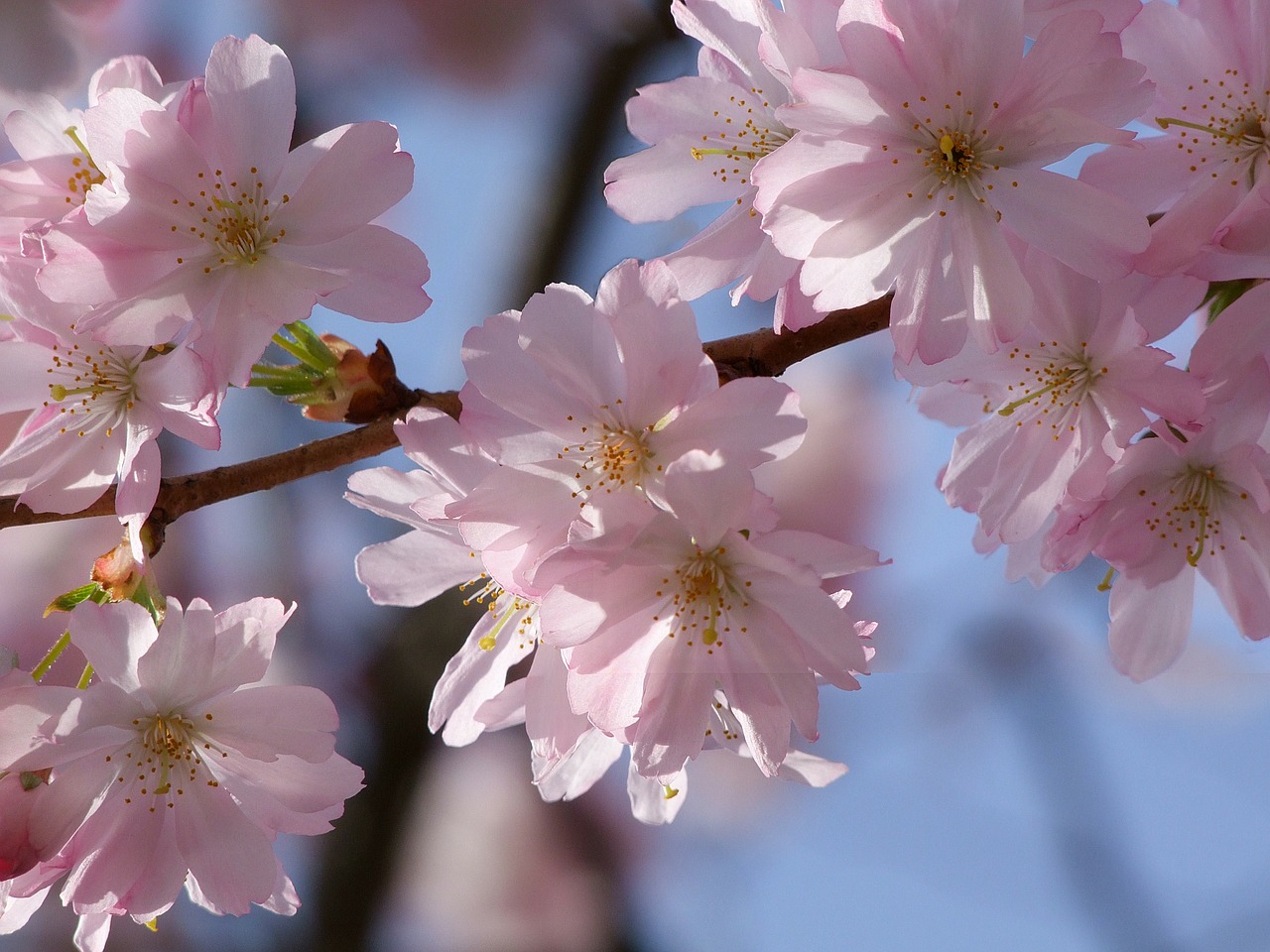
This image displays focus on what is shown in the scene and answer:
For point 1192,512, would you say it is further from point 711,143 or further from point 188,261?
point 188,261

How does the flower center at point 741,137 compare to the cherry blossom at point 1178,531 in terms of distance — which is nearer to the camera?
the cherry blossom at point 1178,531

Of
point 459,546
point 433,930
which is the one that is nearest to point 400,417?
point 459,546

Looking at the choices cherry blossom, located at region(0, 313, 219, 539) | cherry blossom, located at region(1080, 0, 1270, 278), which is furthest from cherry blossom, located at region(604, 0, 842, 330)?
cherry blossom, located at region(0, 313, 219, 539)

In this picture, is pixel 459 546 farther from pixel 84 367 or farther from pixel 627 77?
pixel 627 77

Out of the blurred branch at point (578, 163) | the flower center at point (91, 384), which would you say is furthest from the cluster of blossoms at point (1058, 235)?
the blurred branch at point (578, 163)

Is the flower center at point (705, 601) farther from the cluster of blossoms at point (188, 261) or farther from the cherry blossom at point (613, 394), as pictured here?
the cluster of blossoms at point (188, 261)

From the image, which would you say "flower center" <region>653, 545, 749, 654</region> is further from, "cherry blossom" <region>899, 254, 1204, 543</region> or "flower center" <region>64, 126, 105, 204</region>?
"flower center" <region>64, 126, 105, 204</region>

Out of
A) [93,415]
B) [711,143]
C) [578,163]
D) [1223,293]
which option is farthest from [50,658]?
[578,163]
